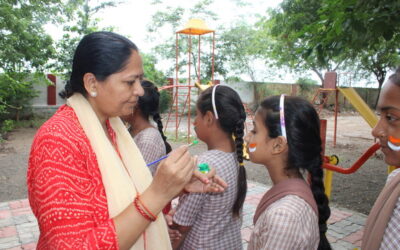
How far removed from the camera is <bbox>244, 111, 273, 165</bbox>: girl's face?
63.4 inches

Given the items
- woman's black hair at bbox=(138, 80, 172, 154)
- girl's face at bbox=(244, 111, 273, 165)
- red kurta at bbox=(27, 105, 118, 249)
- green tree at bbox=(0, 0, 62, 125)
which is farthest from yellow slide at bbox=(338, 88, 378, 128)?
green tree at bbox=(0, 0, 62, 125)

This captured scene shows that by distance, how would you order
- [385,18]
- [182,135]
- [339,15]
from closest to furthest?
[385,18] < [339,15] < [182,135]

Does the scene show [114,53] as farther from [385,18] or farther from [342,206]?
[342,206]

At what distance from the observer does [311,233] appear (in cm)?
128

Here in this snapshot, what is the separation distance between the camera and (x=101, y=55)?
131 cm

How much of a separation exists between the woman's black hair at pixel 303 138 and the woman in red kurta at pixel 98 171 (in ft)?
1.29

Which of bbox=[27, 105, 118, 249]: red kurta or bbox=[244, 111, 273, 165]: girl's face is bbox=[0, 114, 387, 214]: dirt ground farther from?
bbox=[27, 105, 118, 249]: red kurta

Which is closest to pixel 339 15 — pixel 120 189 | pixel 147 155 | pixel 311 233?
pixel 147 155

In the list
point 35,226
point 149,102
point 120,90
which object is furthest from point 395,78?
point 35,226

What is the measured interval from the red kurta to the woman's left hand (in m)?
0.43

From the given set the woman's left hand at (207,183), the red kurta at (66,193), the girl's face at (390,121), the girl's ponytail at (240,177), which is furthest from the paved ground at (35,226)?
the red kurta at (66,193)

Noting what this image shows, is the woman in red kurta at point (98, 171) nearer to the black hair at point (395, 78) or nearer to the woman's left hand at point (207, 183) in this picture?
the woman's left hand at point (207, 183)

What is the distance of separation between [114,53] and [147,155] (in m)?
1.04

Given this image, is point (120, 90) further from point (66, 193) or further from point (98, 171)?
point (66, 193)
